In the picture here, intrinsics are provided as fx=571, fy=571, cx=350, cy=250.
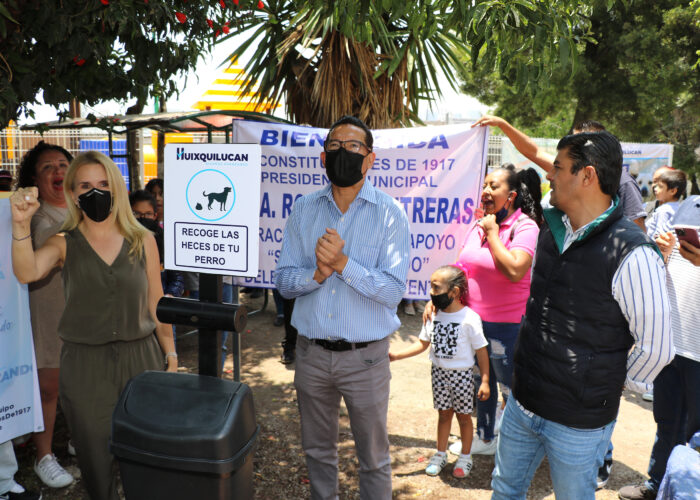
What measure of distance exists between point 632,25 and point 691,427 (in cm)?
1433

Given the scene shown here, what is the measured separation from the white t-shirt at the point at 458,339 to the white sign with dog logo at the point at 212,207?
2.28m

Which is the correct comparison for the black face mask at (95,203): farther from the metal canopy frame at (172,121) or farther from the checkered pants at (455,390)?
the metal canopy frame at (172,121)

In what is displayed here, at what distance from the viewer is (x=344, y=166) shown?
2881mm

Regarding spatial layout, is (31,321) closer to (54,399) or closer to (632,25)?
(54,399)

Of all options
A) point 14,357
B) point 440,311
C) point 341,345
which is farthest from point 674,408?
point 14,357

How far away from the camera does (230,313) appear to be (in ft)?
5.69

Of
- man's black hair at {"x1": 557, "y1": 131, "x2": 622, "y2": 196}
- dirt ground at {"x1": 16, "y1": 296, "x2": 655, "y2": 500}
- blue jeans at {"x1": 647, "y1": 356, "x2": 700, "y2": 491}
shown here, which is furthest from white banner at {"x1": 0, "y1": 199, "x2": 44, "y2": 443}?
blue jeans at {"x1": 647, "y1": 356, "x2": 700, "y2": 491}

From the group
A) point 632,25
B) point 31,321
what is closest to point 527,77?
point 31,321

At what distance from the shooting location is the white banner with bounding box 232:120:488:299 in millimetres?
4621

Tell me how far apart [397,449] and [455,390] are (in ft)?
2.75

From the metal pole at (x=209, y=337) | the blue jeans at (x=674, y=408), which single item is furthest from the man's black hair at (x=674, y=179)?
the metal pole at (x=209, y=337)

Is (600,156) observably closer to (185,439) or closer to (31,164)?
(185,439)

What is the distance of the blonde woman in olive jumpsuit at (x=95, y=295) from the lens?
8.95 ft

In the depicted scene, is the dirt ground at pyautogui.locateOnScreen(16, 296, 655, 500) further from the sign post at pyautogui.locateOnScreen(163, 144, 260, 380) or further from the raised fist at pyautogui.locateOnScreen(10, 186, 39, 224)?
the sign post at pyautogui.locateOnScreen(163, 144, 260, 380)
